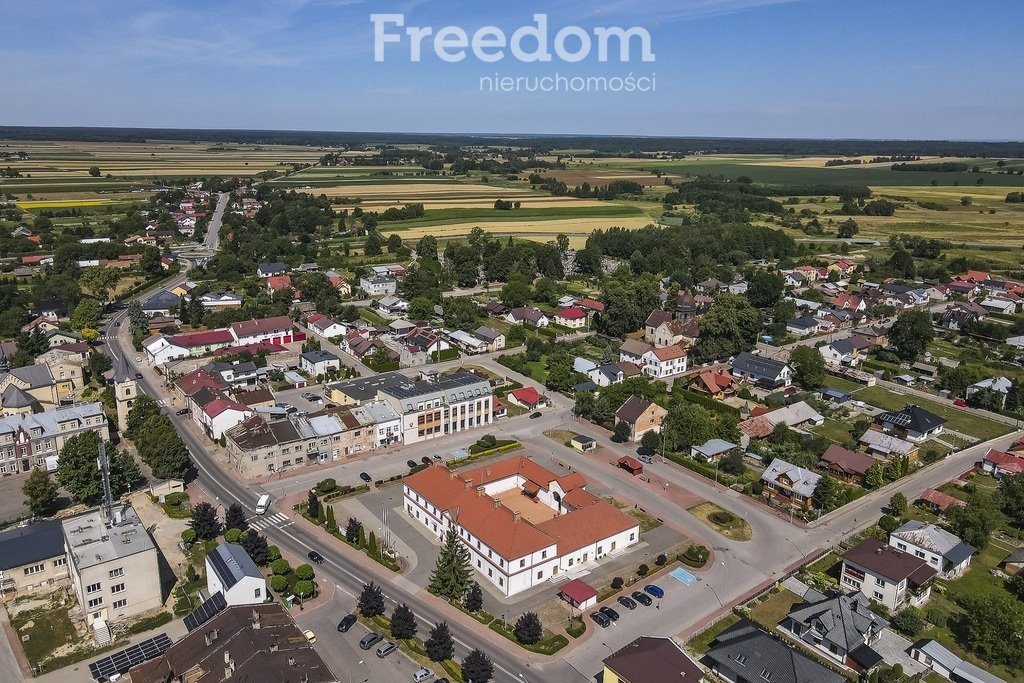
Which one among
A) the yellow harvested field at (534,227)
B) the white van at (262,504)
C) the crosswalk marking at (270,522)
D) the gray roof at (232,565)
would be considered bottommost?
the crosswalk marking at (270,522)

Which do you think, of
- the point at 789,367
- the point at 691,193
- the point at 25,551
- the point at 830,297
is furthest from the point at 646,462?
the point at 691,193

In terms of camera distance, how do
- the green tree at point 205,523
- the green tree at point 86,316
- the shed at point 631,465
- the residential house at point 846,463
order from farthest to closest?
1. the green tree at point 86,316
2. the shed at point 631,465
3. the residential house at point 846,463
4. the green tree at point 205,523

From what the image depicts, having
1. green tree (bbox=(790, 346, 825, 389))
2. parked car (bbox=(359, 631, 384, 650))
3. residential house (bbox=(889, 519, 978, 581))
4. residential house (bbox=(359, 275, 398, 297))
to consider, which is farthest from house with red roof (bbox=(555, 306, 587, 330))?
parked car (bbox=(359, 631, 384, 650))

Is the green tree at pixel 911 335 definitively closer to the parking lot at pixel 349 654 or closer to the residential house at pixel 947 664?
the residential house at pixel 947 664

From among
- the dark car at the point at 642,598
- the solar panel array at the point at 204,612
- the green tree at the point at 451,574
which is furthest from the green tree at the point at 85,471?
the dark car at the point at 642,598

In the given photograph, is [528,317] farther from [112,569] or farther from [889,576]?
[112,569]

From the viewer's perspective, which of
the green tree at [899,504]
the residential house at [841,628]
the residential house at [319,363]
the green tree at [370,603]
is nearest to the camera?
the residential house at [841,628]

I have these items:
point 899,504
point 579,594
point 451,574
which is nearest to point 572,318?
point 899,504

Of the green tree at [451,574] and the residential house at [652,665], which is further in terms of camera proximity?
the green tree at [451,574]
